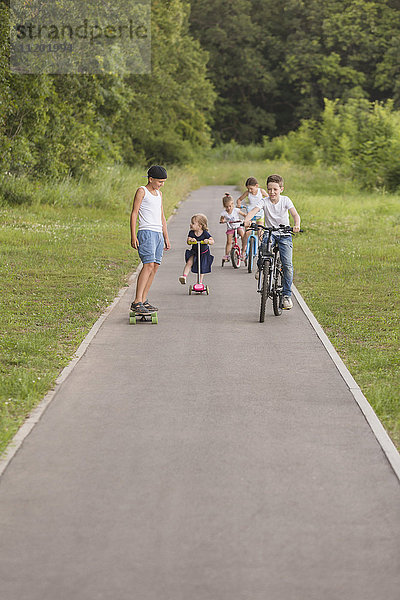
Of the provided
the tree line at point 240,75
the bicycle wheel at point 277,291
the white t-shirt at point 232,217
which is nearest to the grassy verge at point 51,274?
the white t-shirt at point 232,217

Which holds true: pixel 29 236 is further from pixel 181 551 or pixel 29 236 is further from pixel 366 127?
pixel 366 127

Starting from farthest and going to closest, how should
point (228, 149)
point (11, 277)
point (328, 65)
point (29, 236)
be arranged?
point (328, 65) < point (228, 149) < point (29, 236) < point (11, 277)

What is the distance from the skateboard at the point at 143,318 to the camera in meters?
11.1

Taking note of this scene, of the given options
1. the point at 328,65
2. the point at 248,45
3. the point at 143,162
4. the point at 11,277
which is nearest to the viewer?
the point at 11,277

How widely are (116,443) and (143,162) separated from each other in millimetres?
44900

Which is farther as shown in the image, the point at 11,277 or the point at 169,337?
the point at 11,277

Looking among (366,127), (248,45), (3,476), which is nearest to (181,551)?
(3,476)

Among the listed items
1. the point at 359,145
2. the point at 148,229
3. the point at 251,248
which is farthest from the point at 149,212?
the point at 359,145

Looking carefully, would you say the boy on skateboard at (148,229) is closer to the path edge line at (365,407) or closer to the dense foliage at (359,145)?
the path edge line at (365,407)

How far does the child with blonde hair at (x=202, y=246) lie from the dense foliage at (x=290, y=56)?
64.6 meters

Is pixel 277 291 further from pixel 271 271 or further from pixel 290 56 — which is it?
pixel 290 56

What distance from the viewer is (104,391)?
7.75 m

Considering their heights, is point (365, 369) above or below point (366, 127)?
below

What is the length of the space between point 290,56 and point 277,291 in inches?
2812
